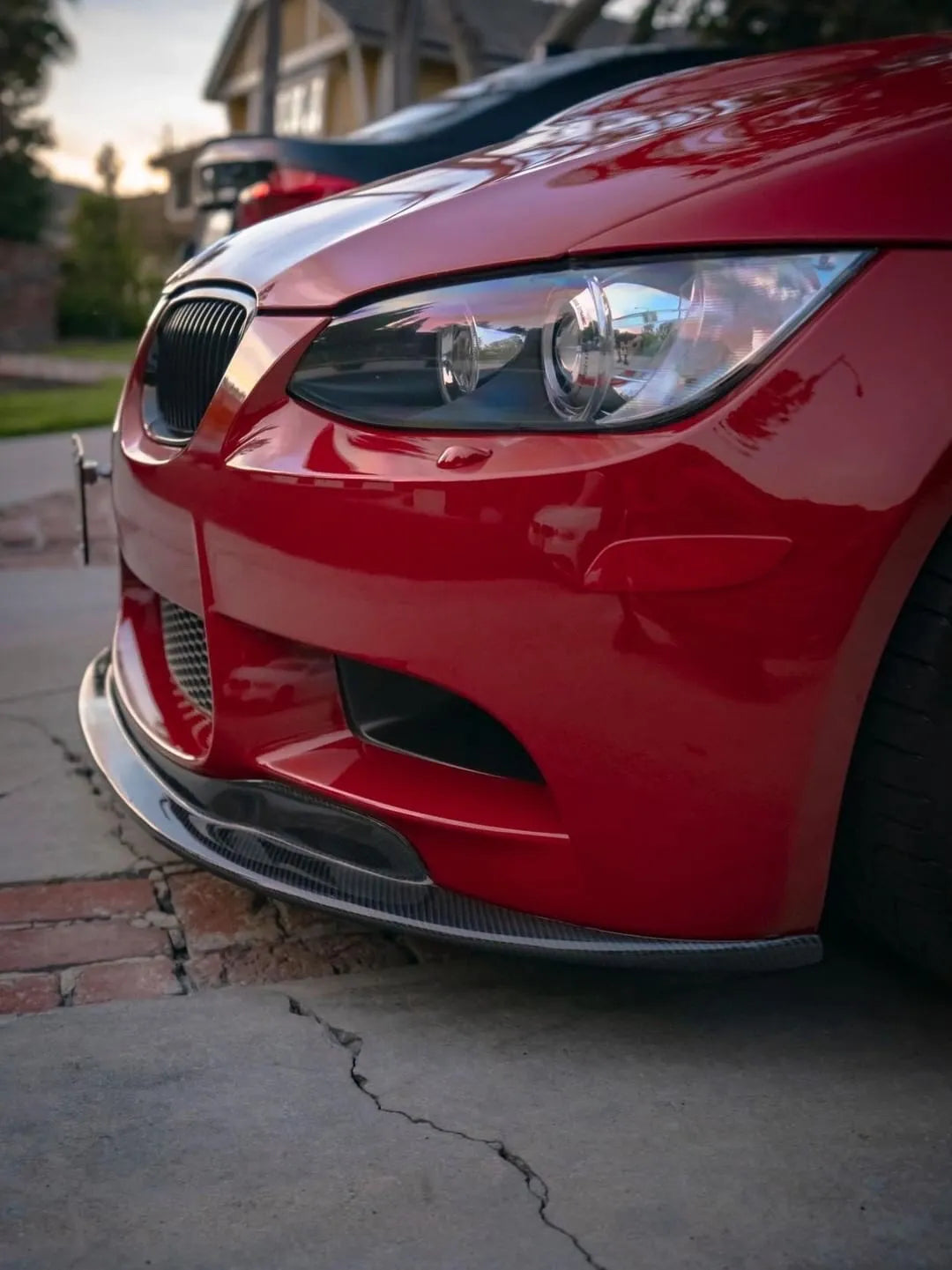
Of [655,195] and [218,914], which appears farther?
[218,914]

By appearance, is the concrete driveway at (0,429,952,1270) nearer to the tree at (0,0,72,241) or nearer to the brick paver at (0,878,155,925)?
the brick paver at (0,878,155,925)

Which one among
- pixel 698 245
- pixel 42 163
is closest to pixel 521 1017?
pixel 698 245

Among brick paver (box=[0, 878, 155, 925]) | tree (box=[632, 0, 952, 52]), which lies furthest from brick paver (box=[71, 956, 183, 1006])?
tree (box=[632, 0, 952, 52])

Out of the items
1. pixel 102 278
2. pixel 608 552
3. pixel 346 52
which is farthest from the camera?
pixel 346 52

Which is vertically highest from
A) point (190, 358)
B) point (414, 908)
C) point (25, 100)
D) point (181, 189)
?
point (25, 100)

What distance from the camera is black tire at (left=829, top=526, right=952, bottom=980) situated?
1.64m

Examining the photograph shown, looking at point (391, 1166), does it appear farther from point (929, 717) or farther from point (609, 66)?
point (609, 66)

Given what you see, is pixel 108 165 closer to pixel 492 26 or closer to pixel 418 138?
pixel 492 26

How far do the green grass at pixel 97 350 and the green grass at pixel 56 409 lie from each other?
5.24 m

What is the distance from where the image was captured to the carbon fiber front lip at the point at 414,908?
5.79 ft

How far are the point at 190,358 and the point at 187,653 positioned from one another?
0.48 meters

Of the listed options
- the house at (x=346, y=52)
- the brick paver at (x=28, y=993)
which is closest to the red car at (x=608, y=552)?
the brick paver at (x=28, y=993)

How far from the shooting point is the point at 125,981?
6.73 ft

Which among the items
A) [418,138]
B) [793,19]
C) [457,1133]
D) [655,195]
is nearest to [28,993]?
[457,1133]
